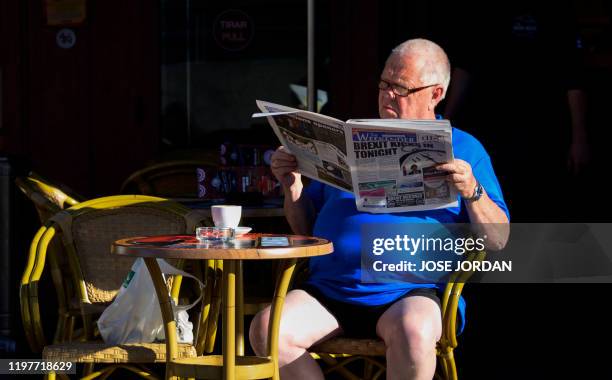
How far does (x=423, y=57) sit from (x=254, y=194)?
1125mm

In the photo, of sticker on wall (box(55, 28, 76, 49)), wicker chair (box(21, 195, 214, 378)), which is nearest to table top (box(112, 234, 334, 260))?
wicker chair (box(21, 195, 214, 378))

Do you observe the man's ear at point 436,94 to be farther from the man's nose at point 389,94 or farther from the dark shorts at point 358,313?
the dark shorts at point 358,313

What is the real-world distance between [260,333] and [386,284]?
438 mm

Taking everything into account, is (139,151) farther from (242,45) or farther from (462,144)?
(462,144)

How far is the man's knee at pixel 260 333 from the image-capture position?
328 cm

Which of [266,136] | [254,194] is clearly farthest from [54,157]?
[254,194]

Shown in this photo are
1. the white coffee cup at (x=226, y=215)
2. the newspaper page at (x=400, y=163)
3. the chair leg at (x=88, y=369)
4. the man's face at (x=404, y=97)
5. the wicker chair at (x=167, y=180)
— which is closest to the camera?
the newspaper page at (x=400, y=163)

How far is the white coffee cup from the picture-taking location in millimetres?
3164

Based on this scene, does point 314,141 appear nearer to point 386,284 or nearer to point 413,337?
point 386,284

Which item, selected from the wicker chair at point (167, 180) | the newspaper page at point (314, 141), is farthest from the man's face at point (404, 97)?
the wicker chair at point (167, 180)

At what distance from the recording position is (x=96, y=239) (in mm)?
3824

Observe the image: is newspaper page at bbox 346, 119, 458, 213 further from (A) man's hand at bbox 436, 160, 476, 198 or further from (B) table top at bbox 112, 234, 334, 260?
(B) table top at bbox 112, 234, 334, 260

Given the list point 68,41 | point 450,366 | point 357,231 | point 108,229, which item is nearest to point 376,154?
point 357,231

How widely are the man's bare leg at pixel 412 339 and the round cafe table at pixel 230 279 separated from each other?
319mm
